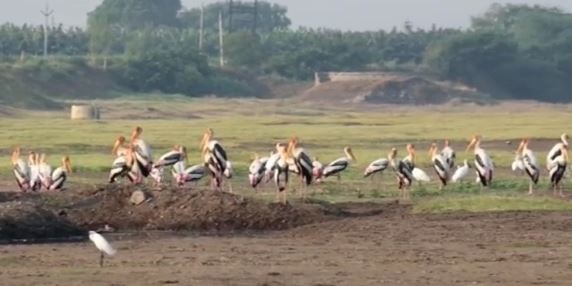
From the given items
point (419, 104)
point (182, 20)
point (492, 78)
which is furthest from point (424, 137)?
point (182, 20)

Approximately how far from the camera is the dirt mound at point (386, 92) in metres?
93.5

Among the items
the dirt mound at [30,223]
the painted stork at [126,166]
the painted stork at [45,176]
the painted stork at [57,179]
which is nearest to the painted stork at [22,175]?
the painted stork at [45,176]

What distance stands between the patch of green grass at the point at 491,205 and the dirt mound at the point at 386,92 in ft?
212

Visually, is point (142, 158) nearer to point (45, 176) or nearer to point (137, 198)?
Result: point (45, 176)

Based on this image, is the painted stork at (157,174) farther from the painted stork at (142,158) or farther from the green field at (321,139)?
the painted stork at (142,158)

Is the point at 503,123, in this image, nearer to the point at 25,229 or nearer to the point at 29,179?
the point at 29,179

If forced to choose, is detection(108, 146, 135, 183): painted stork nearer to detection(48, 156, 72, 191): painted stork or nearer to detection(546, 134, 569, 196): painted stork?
detection(48, 156, 72, 191): painted stork

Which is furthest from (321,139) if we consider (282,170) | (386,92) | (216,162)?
(386,92)

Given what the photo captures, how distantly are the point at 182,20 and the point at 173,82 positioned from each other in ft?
256

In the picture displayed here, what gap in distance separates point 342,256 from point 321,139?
29.6 meters

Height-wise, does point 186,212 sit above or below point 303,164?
below

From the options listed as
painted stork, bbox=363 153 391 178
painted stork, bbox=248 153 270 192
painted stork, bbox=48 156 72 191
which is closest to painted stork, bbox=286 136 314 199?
painted stork, bbox=248 153 270 192

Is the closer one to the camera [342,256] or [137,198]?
[342,256]

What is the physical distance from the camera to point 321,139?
49.2m
